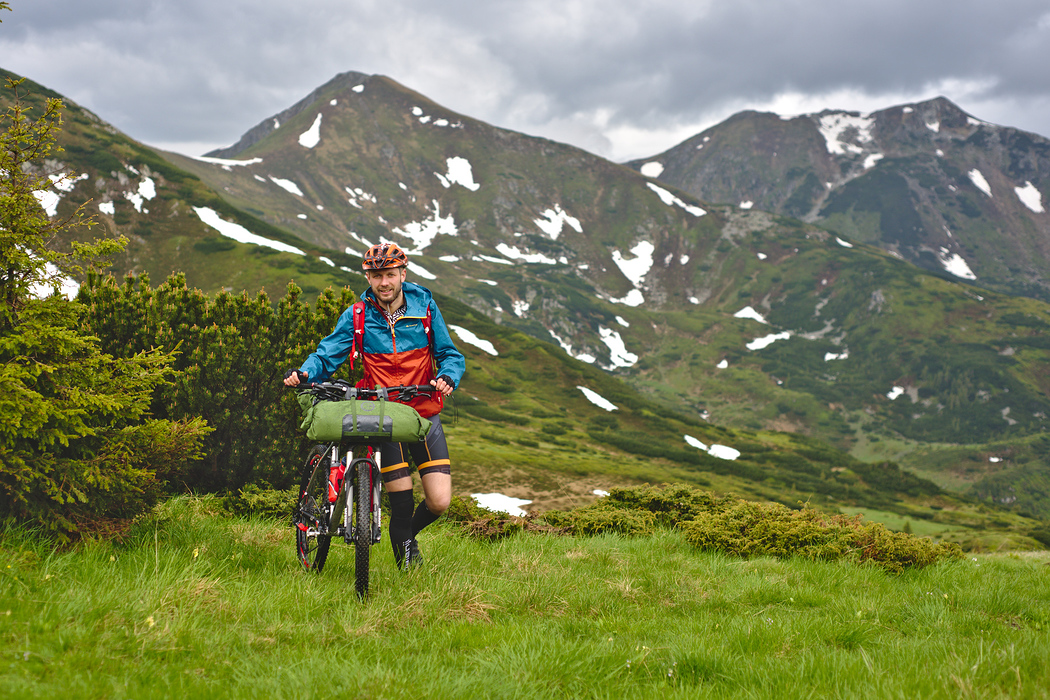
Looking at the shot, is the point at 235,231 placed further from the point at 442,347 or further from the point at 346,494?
the point at 346,494

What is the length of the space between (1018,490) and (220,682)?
220256 mm

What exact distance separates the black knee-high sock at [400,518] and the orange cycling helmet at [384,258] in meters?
2.23

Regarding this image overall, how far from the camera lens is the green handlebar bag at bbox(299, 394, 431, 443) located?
207 inches

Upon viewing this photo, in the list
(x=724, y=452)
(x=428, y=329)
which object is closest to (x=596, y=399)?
(x=724, y=452)

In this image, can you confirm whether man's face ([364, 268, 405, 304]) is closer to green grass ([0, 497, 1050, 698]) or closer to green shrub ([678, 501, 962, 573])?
green grass ([0, 497, 1050, 698])

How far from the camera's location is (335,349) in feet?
20.2

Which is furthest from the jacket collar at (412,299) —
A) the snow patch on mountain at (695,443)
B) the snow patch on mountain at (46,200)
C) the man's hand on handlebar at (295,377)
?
the snow patch on mountain at (695,443)

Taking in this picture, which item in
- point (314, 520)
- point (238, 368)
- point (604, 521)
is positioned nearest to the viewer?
point (314, 520)

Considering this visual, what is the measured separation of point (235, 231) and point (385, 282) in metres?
110

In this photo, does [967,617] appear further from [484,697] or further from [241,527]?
[241,527]

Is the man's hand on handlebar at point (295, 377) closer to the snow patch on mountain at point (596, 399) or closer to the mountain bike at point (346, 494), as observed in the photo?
the mountain bike at point (346, 494)

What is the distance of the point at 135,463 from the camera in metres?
6.04

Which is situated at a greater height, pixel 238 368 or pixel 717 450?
pixel 238 368

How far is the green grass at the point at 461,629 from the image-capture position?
375 centimetres
